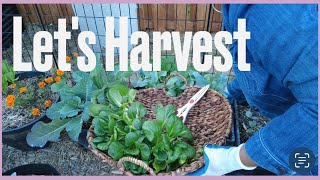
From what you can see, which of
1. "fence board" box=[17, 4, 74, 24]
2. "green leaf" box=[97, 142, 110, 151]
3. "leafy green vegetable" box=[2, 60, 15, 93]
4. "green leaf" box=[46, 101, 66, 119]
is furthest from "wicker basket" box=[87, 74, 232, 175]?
"fence board" box=[17, 4, 74, 24]

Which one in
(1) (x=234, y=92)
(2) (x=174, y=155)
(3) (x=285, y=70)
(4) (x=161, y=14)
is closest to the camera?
(3) (x=285, y=70)

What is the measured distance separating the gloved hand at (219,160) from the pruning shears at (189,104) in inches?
5.9

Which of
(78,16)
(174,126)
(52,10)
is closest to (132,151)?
(174,126)

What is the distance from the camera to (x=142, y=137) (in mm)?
967

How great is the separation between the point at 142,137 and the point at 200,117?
27cm

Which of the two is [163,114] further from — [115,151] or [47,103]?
[47,103]

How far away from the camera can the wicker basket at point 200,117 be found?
977 mm

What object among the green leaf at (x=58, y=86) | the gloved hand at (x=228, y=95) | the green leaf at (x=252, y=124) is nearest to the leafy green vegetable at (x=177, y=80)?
the gloved hand at (x=228, y=95)

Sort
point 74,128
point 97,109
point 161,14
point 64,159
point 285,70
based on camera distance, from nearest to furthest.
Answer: point 285,70
point 97,109
point 74,128
point 64,159
point 161,14

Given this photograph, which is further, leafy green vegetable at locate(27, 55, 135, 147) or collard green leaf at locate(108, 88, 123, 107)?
leafy green vegetable at locate(27, 55, 135, 147)

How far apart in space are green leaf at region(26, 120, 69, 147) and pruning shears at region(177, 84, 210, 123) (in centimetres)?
45

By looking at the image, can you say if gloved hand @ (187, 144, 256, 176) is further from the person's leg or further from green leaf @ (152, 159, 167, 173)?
the person's leg

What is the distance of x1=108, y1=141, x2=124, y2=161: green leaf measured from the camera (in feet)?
3.11

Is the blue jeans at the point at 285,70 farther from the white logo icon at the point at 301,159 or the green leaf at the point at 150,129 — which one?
the green leaf at the point at 150,129
